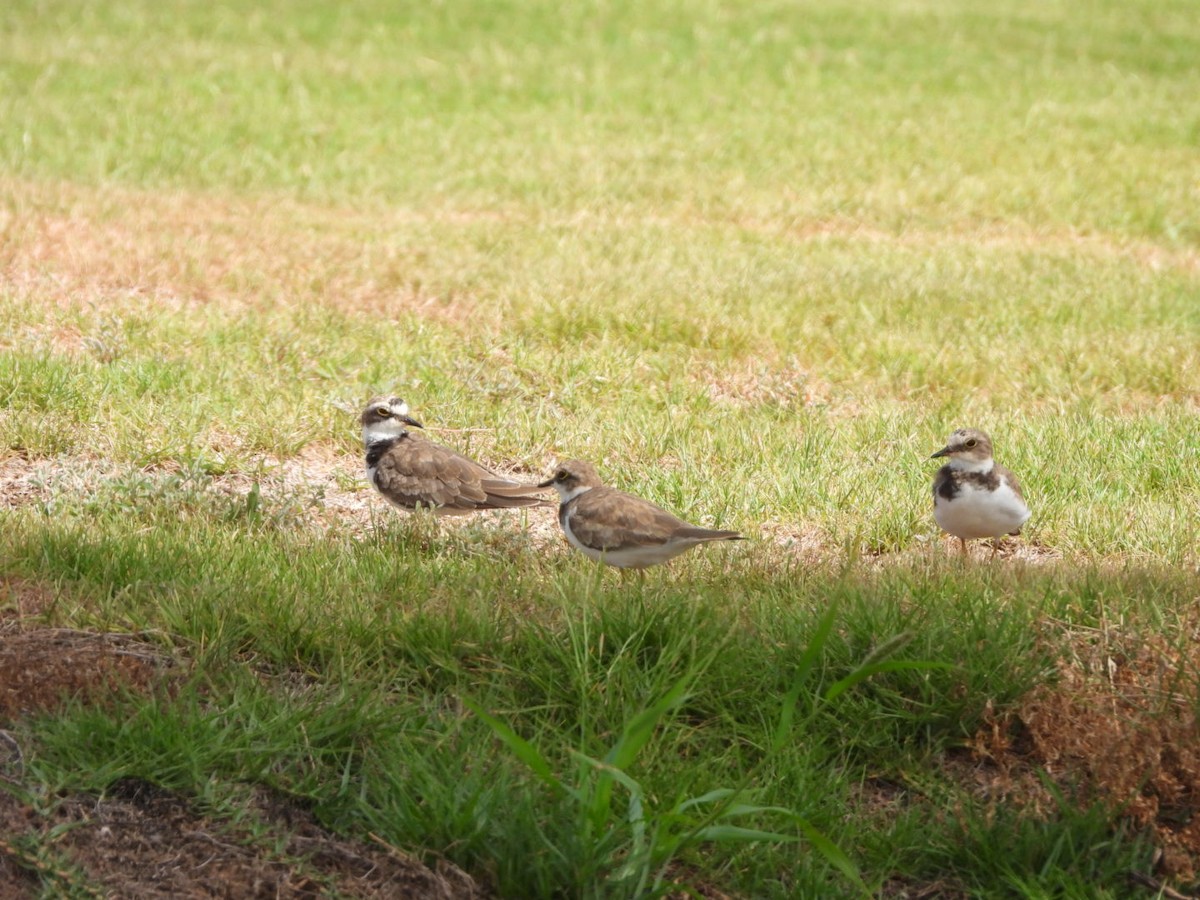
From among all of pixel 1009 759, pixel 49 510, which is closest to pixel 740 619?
pixel 1009 759

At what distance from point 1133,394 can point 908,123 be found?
32.5ft

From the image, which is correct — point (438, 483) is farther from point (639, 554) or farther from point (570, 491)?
point (639, 554)

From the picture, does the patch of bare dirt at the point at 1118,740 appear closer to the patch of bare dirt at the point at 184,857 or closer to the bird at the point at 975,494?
the bird at the point at 975,494

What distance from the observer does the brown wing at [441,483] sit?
24.0 feet

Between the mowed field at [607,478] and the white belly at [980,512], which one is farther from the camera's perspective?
the white belly at [980,512]

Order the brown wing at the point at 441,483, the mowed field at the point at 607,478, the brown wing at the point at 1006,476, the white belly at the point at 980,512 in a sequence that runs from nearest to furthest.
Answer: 1. the mowed field at the point at 607,478
2. the white belly at the point at 980,512
3. the brown wing at the point at 1006,476
4. the brown wing at the point at 441,483

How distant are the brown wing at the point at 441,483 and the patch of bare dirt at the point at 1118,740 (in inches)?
110

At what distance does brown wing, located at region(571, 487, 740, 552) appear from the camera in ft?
20.6

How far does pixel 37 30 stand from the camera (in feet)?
74.2

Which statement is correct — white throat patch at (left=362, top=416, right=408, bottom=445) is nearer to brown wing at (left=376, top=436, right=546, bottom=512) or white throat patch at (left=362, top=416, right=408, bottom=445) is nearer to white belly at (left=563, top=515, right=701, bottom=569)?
brown wing at (left=376, top=436, right=546, bottom=512)

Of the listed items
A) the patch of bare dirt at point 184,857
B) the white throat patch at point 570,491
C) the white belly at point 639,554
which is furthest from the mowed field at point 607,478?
the white throat patch at point 570,491

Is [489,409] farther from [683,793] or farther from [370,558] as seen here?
[683,793]

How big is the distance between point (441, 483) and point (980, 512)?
254cm

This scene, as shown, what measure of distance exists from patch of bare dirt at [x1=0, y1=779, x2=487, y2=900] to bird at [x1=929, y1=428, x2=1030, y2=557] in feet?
10.5
